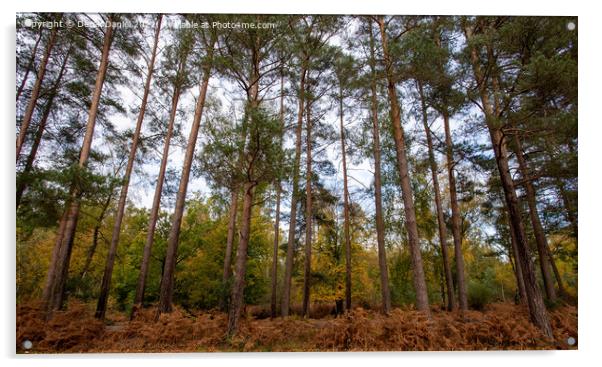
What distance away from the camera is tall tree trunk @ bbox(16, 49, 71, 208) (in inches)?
147

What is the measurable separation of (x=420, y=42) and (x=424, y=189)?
438 centimetres

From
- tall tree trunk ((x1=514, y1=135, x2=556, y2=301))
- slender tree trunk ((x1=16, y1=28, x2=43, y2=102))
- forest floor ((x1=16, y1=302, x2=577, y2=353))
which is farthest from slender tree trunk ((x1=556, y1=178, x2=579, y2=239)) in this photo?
slender tree trunk ((x1=16, y1=28, x2=43, y2=102))

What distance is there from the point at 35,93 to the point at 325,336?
6.26 metres

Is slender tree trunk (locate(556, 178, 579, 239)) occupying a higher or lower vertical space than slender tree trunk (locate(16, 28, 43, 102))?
lower

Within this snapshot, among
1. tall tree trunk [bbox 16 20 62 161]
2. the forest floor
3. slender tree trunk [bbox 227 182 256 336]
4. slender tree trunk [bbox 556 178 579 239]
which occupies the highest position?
tall tree trunk [bbox 16 20 62 161]

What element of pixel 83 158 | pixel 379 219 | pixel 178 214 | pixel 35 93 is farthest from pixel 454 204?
pixel 35 93

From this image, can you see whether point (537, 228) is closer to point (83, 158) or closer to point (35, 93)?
point (83, 158)

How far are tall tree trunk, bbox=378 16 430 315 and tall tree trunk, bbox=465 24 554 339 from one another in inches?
54.9

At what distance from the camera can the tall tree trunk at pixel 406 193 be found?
15.2 ft

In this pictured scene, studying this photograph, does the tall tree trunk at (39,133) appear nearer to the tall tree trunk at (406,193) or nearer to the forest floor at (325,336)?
the forest floor at (325,336)

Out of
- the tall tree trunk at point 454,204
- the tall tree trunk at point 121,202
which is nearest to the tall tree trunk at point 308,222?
the tall tree trunk at point 454,204

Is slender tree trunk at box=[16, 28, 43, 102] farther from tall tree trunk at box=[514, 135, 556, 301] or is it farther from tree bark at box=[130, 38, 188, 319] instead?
tall tree trunk at box=[514, 135, 556, 301]

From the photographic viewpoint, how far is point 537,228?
6.19 m

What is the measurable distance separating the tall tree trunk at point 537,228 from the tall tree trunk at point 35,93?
28.2 feet
